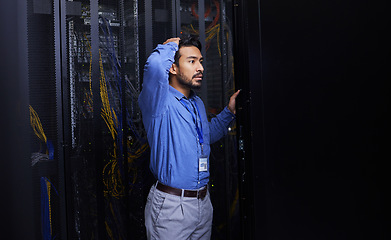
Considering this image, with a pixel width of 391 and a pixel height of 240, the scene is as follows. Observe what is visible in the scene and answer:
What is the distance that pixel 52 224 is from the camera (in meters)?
1.83

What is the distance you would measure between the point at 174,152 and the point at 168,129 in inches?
4.7

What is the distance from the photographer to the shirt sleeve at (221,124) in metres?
2.04

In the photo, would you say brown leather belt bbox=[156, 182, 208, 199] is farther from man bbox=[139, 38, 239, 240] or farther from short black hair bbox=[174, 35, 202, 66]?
short black hair bbox=[174, 35, 202, 66]

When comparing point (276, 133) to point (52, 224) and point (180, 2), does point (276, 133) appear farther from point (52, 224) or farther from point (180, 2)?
point (180, 2)

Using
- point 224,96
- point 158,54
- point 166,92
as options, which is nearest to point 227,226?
point 224,96

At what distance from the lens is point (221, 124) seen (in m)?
2.07

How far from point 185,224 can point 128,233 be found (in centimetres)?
41

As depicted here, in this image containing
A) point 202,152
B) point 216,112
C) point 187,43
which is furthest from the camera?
point 216,112

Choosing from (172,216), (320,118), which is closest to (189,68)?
(172,216)

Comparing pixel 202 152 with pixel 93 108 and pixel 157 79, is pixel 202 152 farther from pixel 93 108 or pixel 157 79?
pixel 93 108

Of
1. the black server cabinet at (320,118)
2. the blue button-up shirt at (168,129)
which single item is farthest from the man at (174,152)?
the black server cabinet at (320,118)

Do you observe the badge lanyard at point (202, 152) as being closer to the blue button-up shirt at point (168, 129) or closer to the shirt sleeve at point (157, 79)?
the blue button-up shirt at point (168, 129)

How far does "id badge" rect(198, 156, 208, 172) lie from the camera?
1.83m

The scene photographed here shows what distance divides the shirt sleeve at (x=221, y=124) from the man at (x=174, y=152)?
149 mm
